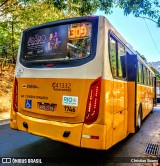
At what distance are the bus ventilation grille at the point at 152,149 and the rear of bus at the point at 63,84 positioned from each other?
2378mm

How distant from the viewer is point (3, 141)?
6.77m

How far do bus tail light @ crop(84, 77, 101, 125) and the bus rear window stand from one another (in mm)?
663

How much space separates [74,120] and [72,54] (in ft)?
4.48

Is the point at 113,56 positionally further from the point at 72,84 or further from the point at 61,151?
the point at 61,151

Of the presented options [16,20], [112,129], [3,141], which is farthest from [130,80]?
[16,20]

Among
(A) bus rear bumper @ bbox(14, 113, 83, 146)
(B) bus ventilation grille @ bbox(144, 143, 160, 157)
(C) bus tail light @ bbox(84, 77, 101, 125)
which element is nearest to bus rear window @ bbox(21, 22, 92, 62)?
(C) bus tail light @ bbox(84, 77, 101, 125)

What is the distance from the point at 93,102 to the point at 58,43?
1576mm

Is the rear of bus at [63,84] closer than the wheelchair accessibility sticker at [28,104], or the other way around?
the rear of bus at [63,84]

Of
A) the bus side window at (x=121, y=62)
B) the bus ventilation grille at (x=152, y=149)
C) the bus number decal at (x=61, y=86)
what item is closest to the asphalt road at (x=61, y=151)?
the bus ventilation grille at (x=152, y=149)

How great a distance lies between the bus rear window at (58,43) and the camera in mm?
5055

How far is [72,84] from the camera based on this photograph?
16.2 feet

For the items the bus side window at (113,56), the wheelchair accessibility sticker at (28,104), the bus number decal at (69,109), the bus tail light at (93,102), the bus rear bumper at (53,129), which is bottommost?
the bus rear bumper at (53,129)

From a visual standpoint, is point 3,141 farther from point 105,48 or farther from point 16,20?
point 16,20

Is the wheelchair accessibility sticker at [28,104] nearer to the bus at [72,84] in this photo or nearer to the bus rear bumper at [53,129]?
the bus at [72,84]
